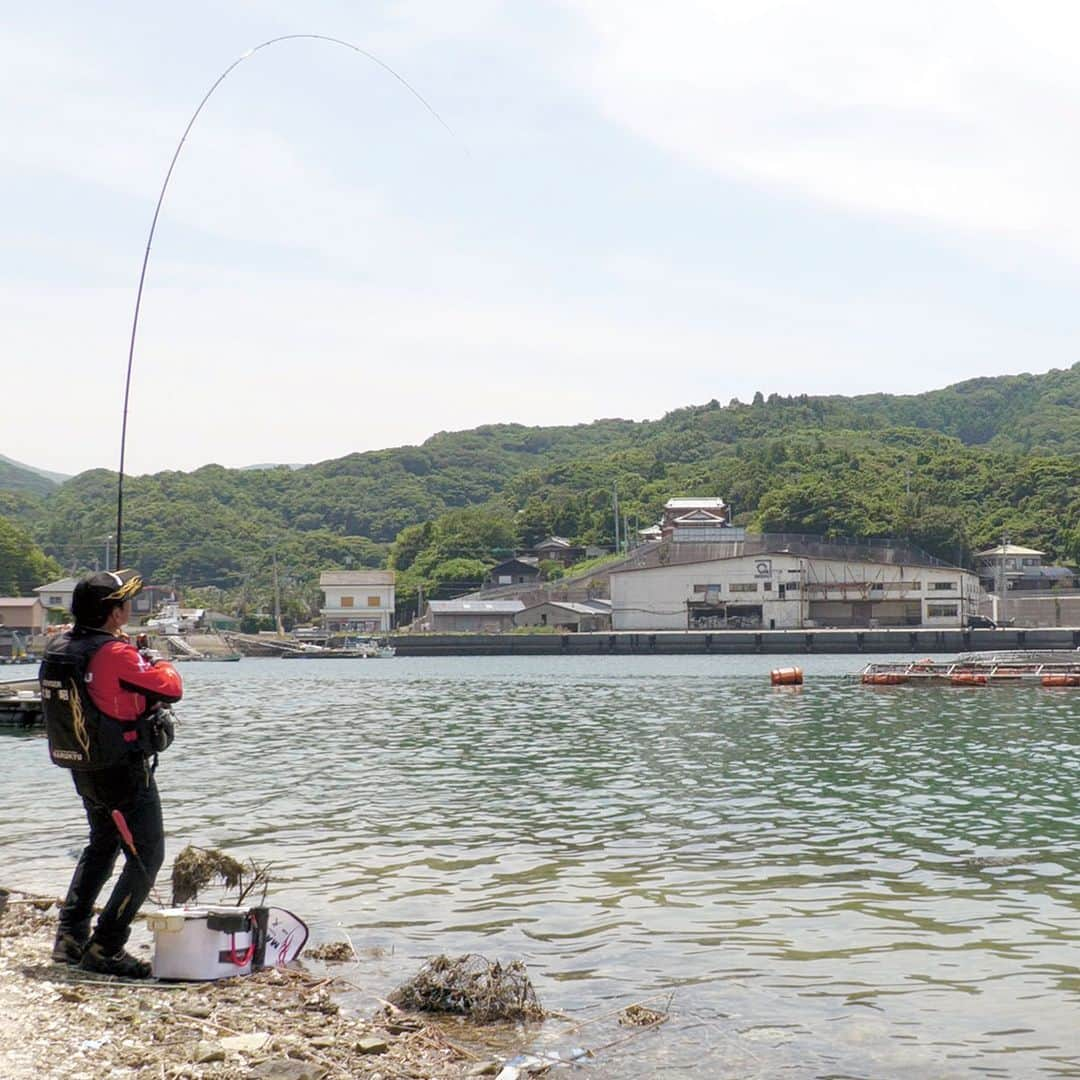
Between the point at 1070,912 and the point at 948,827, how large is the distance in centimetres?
447

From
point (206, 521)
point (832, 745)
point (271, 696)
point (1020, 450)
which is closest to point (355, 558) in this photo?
point (206, 521)

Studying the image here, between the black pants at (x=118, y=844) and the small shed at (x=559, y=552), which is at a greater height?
the small shed at (x=559, y=552)

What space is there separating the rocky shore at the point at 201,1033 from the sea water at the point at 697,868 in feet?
2.28

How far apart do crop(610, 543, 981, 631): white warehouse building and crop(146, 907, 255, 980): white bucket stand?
9627 cm

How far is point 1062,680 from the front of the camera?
45.3 metres

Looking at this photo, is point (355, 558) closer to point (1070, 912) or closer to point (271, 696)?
point (271, 696)

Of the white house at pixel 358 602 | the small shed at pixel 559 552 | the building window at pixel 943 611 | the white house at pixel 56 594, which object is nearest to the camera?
the building window at pixel 943 611

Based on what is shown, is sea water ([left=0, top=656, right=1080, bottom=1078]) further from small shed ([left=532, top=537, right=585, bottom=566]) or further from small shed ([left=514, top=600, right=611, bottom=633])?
small shed ([left=532, top=537, right=585, bottom=566])

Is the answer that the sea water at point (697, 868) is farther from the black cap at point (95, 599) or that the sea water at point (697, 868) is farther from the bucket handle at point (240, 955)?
the black cap at point (95, 599)

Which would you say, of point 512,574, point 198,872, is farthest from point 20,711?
point 512,574

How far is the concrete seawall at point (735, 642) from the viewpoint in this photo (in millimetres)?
86875

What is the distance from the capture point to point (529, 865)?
12.5 m

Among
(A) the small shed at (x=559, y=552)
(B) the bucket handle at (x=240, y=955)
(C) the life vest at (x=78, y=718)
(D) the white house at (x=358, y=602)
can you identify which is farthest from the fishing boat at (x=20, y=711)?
(A) the small shed at (x=559, y=552)

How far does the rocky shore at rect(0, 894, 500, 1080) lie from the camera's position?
5.69 metres
